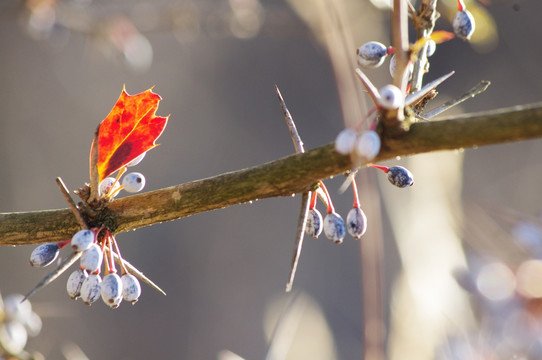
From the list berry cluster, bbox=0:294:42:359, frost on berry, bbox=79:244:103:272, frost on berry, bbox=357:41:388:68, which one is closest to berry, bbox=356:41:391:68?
frost on berry, bbox=357:41:388:68

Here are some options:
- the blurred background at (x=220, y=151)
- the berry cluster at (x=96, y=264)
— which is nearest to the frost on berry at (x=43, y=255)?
the berry cluster at (x=96, y=264)

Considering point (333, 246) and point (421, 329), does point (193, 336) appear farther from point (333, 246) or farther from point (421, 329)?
point (421, 329)

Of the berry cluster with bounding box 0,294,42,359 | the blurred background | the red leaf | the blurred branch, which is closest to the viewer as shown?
the blurred branch

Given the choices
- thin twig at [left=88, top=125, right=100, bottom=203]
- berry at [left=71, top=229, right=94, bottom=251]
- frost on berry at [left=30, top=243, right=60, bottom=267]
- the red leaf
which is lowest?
berry at [left=71, top=229, right=94, bottom=251]

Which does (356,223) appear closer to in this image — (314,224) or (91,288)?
(314,224)

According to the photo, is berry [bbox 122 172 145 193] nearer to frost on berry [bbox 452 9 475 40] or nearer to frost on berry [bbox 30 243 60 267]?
frost on berry [bbox 30 243 60 267]

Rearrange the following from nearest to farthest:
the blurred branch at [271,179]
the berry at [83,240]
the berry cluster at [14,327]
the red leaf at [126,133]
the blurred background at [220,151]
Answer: the blurred branch at [271,179] → the berry at [83,240] → the red leaf at [126,133] → the berry cluster at [14,327] → the blurred background at [220,151]

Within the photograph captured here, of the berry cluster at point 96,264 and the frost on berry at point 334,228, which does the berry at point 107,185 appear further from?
the frost on berry at point 334,228
